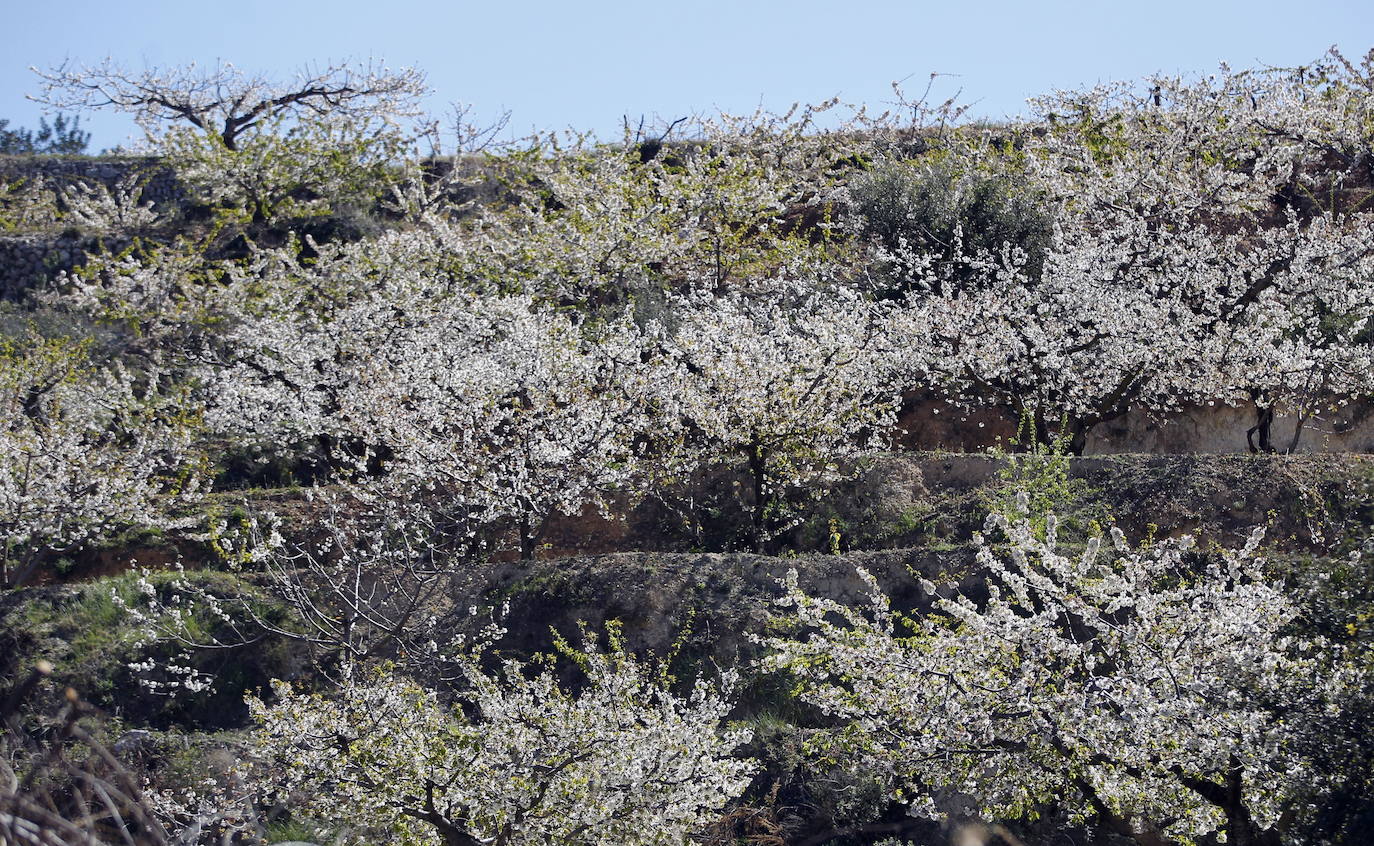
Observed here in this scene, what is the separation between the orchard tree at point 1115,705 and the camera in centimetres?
827

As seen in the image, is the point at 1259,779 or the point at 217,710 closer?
the point at 1259,779

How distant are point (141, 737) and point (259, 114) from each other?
815 inches

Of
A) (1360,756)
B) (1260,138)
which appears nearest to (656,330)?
(1360,756)

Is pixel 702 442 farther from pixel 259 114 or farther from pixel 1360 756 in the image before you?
pixel 259 114

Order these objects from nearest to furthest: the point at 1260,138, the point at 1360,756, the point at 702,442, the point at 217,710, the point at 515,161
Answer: the point at 1360,756, the point at 217,710, the point at 702,442, the point at 1260,138, the point at 515,161

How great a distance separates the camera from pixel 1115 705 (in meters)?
8.66

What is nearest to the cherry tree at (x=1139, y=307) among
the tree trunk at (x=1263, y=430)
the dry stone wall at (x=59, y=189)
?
the tree trunk at (x=1263, y=430)

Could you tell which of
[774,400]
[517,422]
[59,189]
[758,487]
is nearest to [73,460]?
[517,422]

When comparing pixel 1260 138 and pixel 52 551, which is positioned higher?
pixel 1260 138

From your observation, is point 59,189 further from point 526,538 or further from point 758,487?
point 758,487

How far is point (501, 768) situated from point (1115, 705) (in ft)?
13.3

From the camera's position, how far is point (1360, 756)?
7996 millimetres

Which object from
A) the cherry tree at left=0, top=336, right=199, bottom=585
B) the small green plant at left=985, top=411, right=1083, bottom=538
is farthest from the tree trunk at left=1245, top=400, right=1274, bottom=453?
the cherry tree at left=0, top=336, right=199, bottom=585

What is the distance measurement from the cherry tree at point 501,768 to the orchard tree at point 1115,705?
1.17m
